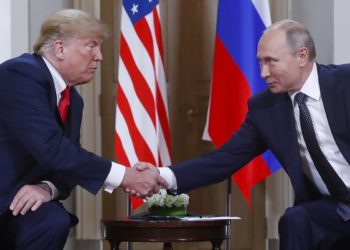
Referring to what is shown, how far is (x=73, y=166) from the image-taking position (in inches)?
141

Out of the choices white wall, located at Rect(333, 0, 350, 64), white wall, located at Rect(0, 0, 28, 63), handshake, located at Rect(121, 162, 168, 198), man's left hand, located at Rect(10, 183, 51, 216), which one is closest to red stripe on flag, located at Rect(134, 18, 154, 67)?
white wall, located at Rect(0, 0, 28, 63)

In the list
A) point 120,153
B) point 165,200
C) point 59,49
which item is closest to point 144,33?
point 120,153

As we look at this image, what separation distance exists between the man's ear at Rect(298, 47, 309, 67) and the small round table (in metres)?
0.82

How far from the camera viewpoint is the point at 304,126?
366 centimetres

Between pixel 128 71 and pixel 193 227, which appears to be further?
pixel 128 71

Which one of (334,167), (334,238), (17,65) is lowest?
(334,238)

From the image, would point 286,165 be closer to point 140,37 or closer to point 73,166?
point 73,166

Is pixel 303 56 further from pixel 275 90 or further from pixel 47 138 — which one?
pixel 47 138

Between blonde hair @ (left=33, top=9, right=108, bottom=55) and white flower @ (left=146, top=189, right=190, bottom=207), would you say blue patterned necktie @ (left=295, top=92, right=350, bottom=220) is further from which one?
blonde hair @ (left=33, top=9, right=108, bottom=55)

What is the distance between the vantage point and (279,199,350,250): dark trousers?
11.4 feet

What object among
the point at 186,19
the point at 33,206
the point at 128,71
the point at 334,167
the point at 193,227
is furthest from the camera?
the point at 186,19

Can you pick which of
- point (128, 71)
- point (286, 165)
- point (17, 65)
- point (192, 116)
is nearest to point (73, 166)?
point (17, 65)

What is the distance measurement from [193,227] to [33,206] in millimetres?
817

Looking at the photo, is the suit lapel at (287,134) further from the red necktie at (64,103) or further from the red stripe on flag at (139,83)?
the red stripe on flag at (139,83)
